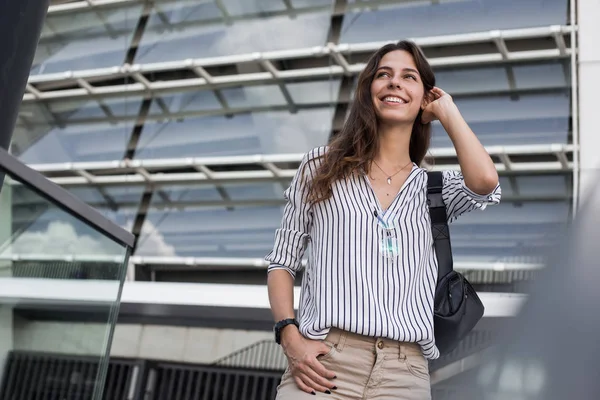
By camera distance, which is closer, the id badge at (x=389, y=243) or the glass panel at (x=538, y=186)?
the id badge at (x=389, y=243)

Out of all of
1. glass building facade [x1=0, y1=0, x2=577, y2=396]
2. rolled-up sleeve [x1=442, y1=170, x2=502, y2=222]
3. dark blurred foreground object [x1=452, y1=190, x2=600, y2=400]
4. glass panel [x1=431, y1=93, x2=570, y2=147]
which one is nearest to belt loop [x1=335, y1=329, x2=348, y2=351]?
rolled-up sleeve [x1=442, y1=170, x2=502, y2=222]

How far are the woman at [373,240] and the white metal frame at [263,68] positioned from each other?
7.62m

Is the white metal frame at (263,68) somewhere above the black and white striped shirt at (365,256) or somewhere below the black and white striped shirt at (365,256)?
above

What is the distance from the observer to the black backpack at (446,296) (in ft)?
6.55

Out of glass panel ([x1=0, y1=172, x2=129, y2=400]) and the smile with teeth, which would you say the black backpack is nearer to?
the smile with teeth

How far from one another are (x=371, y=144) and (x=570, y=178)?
314 inches

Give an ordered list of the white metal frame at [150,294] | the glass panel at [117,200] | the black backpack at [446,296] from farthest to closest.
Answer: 1. the glass panel at [117,200]
2. the white metal frame at [150,294]
3. the black backpack at [446,296]

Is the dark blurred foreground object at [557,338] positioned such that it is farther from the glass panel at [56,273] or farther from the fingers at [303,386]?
the glass panel at [56,273]

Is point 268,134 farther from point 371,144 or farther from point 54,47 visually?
point 371,144

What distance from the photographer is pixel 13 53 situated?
10.2ft

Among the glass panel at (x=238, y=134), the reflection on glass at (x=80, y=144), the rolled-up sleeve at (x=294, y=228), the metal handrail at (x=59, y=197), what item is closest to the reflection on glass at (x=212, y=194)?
the glass panel at (x=238, y=134)

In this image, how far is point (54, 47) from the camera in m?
12.1

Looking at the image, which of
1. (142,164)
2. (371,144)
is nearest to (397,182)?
(371,144)

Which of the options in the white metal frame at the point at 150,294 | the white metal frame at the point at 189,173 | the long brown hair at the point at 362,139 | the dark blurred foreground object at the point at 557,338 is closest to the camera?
the dark blurred foreground object at the point at 557,338
